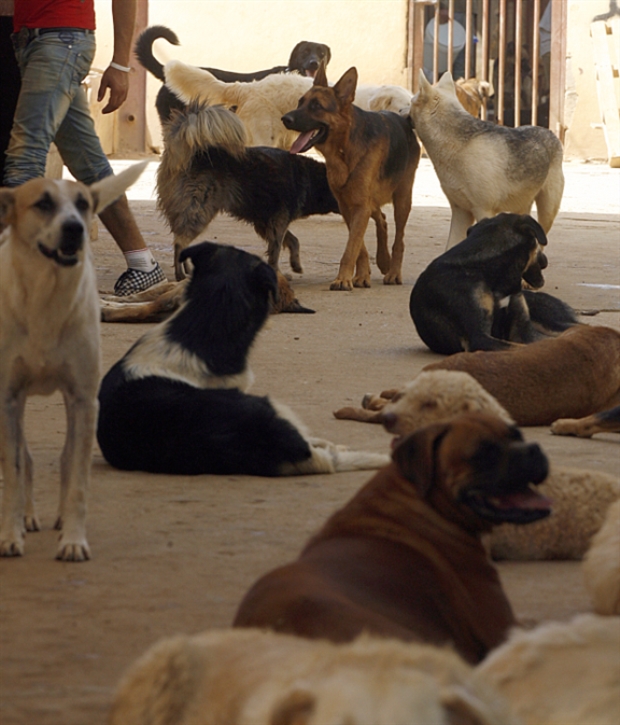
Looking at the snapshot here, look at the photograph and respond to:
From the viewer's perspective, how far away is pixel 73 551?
3.27 meters

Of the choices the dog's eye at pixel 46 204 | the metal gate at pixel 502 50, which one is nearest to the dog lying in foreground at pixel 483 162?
the dog's eye at pixel 46 204

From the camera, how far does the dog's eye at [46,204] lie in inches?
137

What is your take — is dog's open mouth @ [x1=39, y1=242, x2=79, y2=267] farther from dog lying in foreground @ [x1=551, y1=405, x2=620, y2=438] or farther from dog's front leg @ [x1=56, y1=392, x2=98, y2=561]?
dog lying in foreground @ [x1=551, y1=405, x2=620, y2=438]

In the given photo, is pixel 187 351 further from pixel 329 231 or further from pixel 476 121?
pixel 329 231

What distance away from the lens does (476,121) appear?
384 inches

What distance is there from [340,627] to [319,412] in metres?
3.32

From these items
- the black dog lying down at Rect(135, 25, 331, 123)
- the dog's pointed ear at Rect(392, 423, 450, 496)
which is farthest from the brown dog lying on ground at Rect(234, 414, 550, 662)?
the black dog lying down at Rect(135, 25, 331, 123)

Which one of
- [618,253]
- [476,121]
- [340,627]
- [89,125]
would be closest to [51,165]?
[89,125]

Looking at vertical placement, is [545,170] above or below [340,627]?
below

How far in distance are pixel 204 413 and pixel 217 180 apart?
547 cm

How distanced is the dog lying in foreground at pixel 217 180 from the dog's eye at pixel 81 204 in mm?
5574

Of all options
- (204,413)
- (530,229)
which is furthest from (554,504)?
(530,229)

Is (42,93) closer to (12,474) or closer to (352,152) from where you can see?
(352,152)

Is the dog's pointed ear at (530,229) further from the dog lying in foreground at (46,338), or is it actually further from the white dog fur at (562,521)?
the dog lying in foreground at (46,338)
